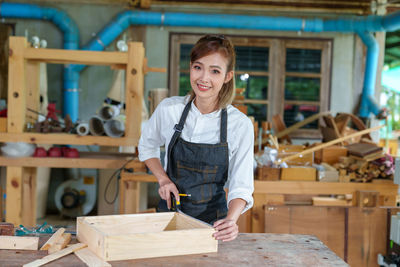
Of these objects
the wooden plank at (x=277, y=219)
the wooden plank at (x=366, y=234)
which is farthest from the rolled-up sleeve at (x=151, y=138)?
the wooden plank at (x=366, y=234)

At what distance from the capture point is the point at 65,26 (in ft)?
20.4

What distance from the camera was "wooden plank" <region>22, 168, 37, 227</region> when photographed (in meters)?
3.86

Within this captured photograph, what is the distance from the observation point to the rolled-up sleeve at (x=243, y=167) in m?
1.97

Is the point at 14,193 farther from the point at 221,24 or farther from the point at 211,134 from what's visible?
the point at 221,24

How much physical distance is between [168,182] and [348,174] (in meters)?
2.18

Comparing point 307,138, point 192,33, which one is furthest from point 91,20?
point 307,138

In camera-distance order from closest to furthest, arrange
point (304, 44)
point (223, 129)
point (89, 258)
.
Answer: point (89, 258) < point (223, 129) < point (304, 44)

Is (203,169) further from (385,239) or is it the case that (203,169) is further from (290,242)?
(385,239)

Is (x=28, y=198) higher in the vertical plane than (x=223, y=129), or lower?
lower

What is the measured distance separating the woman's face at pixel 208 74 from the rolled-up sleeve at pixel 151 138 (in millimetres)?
292

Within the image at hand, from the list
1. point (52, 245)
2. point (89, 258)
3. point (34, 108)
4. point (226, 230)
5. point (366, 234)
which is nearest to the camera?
point (89, 258)

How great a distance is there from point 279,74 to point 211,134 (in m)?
4.62

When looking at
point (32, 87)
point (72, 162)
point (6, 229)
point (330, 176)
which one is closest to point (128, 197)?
point (72, 162)

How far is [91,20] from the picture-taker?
21.0ft
